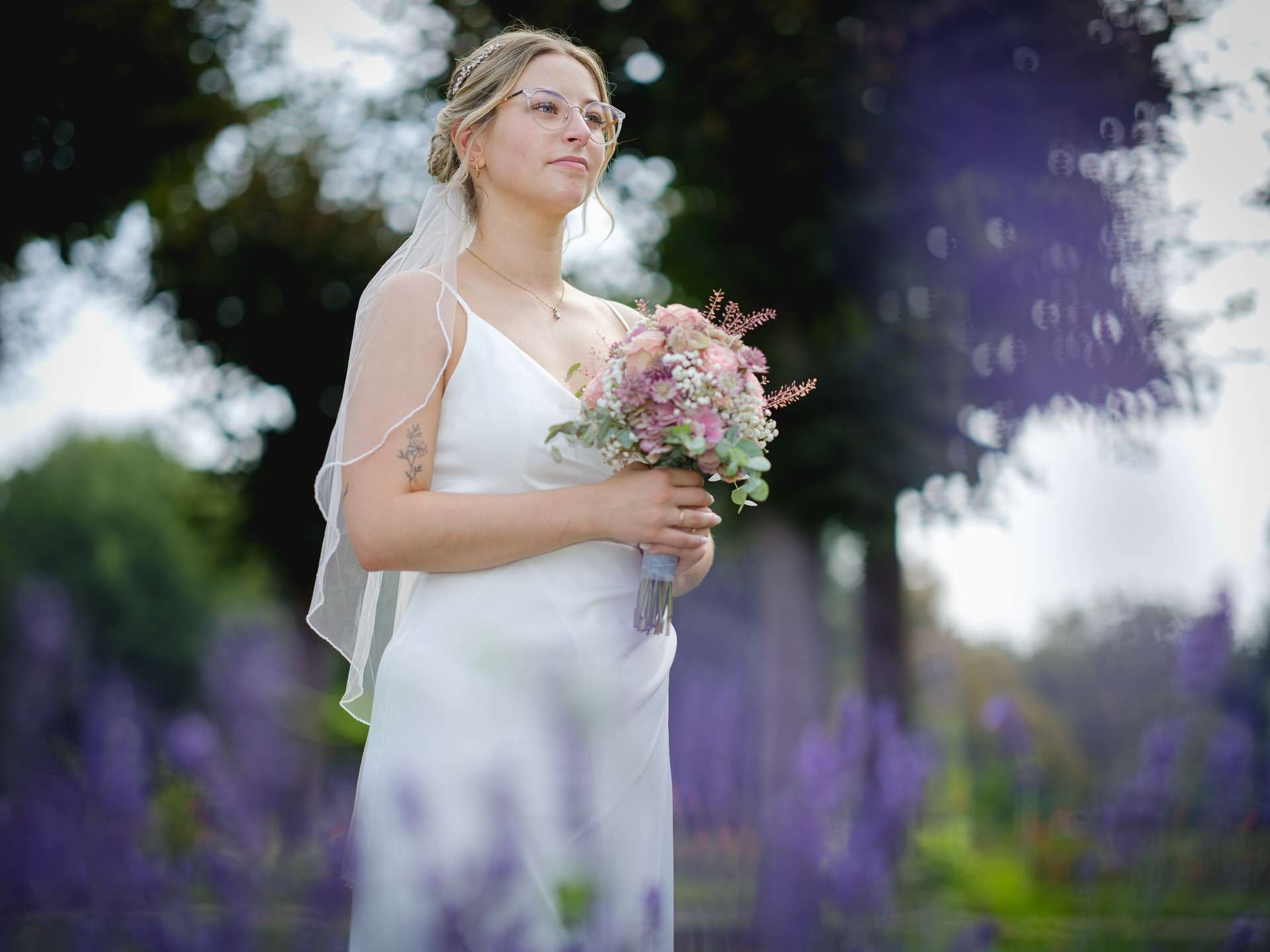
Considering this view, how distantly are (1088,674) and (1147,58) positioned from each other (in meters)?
4.42

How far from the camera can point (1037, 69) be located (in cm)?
708

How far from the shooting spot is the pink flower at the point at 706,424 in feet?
8.00

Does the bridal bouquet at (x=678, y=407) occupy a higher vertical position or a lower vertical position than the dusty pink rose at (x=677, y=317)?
lower

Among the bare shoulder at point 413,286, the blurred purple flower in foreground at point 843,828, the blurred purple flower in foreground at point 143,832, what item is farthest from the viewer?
the bare shoulder at point 413,286

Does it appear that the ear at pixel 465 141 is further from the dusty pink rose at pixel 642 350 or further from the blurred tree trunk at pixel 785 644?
the blurred tree trunk at pixel 785 644

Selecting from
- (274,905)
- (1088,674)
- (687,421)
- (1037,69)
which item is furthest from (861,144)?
(274,905)

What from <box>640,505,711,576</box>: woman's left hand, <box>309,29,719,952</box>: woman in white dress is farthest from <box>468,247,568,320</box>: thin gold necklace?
<box>640,505,711,576</box>: woman's left hand

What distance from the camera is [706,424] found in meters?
2.47

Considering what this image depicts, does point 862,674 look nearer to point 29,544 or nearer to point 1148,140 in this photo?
point 1148,140

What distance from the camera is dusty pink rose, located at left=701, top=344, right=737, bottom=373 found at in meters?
2.50

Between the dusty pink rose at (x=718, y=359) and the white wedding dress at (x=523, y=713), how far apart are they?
1.18 ft

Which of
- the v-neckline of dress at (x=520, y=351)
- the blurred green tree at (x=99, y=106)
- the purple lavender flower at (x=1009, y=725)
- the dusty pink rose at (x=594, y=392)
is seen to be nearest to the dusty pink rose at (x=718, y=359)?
the dusty pink rose at (x=594, y=392)

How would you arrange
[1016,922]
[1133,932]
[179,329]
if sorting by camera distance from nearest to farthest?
[1133,932]
[1016,922]
[179,329]

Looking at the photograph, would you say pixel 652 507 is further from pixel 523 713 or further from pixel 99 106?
pixel 99 106
